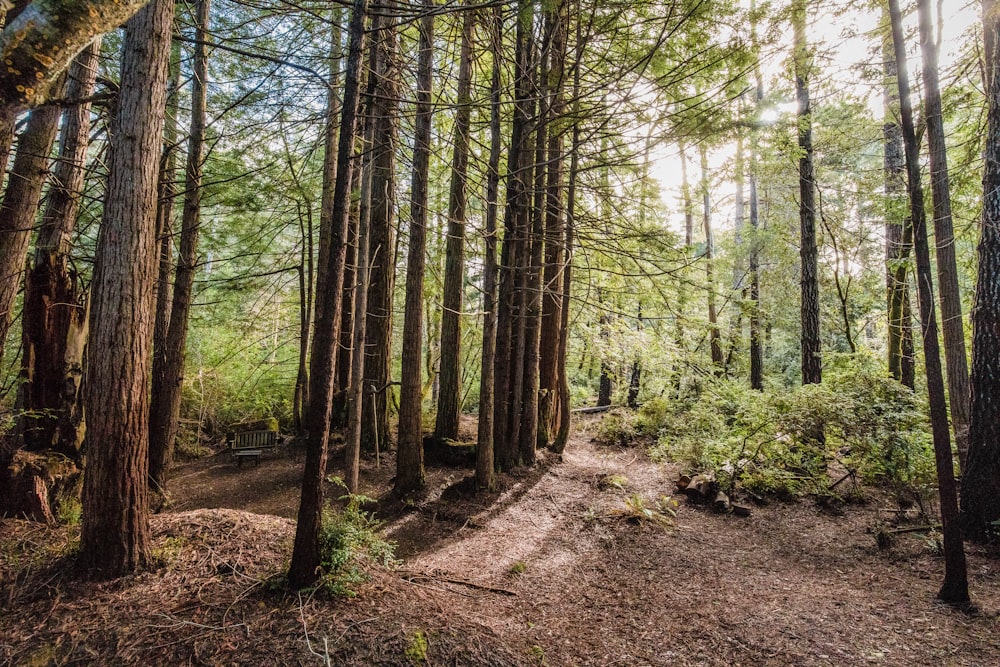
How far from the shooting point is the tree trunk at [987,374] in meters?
5.13

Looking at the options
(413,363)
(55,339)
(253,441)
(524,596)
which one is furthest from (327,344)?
(253,441)

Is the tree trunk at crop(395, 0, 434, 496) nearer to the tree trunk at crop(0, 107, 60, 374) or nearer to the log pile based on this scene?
the tree trunk at crop(0, 107, 60, 374)

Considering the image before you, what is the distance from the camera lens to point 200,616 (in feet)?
10.1

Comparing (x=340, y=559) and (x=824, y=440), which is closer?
(x=340, y=559)

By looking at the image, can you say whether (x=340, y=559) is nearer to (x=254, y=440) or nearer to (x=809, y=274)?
(x=254, y=440)

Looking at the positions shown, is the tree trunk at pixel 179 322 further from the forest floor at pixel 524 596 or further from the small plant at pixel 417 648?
the small plant at pixel 417 648

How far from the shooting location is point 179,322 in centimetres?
701

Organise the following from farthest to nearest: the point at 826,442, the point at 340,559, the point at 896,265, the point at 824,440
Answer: the point at 896,265, the point at 826,442, the point at 824,440, the point at 340,559

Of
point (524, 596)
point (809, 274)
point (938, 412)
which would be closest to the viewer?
point (938, 412)

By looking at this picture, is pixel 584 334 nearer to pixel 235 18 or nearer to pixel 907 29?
pixel 907 29

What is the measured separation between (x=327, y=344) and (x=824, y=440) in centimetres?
784

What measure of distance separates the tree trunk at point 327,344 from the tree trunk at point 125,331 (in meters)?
1.35

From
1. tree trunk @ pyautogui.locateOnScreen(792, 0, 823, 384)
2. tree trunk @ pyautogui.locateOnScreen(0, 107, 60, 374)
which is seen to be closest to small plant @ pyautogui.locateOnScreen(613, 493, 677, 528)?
tree trunk @ pyautogui.locateOnScreen(792, 0, 823, 384)

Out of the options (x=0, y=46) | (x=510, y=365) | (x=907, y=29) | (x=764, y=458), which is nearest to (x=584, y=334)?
(x=510, y=365)
